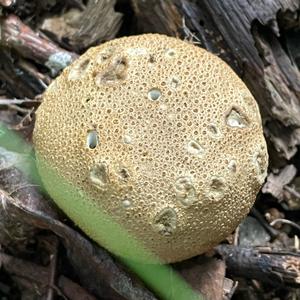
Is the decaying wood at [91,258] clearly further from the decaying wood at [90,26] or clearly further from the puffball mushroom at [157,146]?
the decaying wood at [90,26]

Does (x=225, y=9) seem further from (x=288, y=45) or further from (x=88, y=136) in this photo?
(x=88, y=136)

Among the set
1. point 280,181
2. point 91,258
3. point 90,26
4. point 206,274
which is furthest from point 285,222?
point 90,26

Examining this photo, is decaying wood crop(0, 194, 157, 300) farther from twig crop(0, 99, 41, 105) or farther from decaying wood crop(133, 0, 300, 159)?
decaying wood crop(133, 0, 300, 159)

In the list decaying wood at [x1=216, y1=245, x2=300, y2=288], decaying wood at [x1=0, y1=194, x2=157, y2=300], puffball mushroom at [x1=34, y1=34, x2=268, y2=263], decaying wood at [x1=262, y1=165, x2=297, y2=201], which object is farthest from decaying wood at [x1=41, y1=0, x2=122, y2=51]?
decaying wood at [x1=216, y1=245, x2=300, y2=288]

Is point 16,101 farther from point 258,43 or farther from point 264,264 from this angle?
point 264,264

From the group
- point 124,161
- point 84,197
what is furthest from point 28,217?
point 124,161

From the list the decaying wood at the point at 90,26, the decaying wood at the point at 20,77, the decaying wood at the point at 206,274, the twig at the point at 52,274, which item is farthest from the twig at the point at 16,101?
the decaying wood at the point at 206,274
